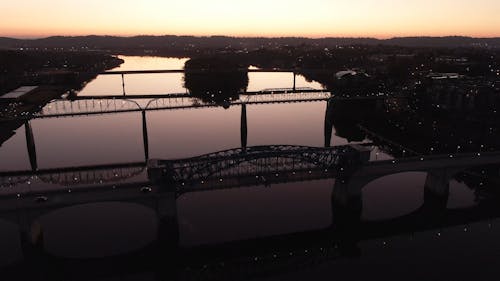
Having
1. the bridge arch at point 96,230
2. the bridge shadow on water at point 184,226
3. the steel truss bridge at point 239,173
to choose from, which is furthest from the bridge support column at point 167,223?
the steel truss bridge at point 239,173

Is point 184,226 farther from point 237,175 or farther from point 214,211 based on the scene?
point 237,175

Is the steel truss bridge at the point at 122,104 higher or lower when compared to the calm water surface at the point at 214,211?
higher

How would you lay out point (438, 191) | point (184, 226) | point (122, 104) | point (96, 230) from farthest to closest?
point (122, 104)
point (438, 191)
point (184, 226)
point (96, 230)

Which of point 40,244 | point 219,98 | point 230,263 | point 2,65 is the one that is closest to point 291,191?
point 230,263

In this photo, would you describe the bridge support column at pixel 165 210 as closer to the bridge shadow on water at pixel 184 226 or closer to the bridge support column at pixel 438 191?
the bridge shadow on water at pixel 184 226

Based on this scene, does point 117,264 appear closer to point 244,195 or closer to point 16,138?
point 244,195

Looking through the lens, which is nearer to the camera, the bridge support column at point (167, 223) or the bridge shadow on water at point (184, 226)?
the bridge shadow on water at point (184, 226)

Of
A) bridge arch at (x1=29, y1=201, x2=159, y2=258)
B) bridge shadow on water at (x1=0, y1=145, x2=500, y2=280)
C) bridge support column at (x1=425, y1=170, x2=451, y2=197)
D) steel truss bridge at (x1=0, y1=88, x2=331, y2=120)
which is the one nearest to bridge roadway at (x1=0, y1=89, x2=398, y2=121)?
steel truss bridge at (x1=0, y1=88, x2=331, y2=120)

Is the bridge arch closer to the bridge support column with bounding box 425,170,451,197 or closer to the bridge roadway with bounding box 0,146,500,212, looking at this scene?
the bridge roadway with bounding box 0,146,500,212

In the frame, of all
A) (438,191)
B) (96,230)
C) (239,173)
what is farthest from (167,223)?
(438,191)
